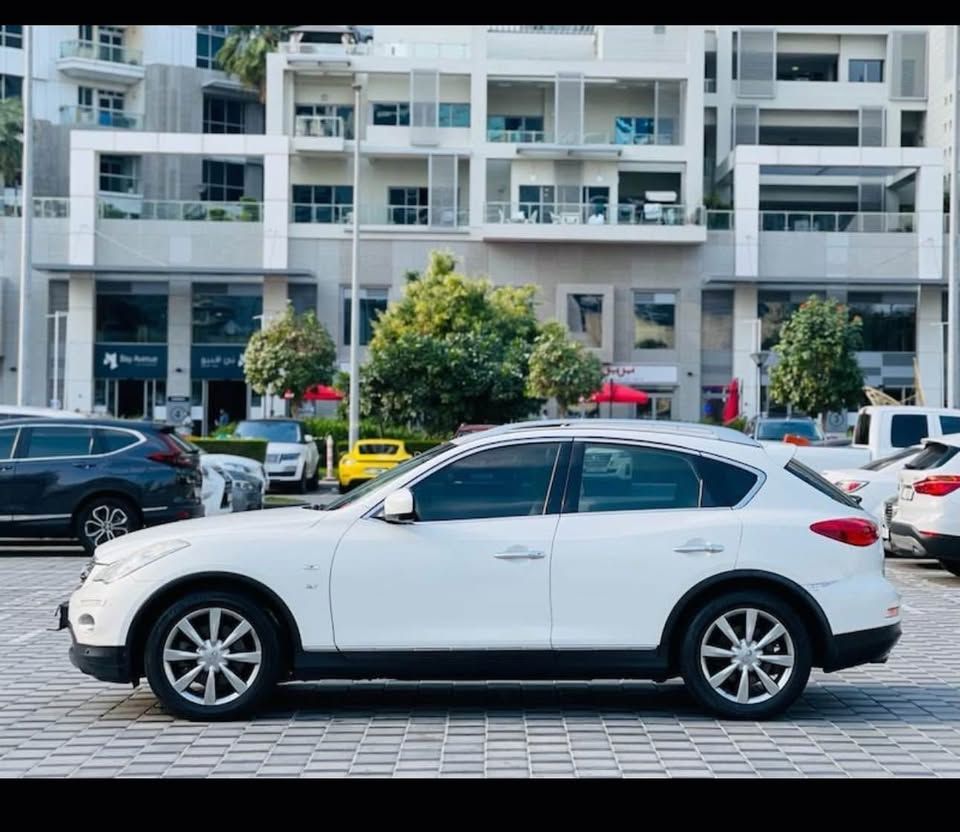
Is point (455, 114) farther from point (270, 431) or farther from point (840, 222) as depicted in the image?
point (270, 431)

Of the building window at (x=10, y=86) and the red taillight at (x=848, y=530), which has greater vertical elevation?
the building window at (x=10, y=86)

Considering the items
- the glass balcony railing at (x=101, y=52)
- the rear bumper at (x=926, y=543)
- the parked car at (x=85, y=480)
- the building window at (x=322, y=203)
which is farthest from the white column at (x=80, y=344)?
the rear bumper at (x=926, y=543)

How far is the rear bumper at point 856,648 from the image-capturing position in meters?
8.70

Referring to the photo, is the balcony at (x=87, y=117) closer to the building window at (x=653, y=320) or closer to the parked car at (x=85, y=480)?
the building window at (x=653, y=320)

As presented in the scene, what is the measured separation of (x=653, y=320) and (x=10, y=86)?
2955 centimetres

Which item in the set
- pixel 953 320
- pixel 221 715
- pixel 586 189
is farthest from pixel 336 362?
pixel 221 715

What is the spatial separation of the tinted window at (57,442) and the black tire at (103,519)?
69 centimetres

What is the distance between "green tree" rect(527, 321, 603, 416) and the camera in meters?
47.3

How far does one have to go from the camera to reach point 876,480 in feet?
65.4

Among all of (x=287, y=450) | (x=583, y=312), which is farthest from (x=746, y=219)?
(x=287, y=450)

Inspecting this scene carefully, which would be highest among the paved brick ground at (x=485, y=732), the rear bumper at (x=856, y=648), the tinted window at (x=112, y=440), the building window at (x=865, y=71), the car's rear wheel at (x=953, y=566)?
the building window at (x=865, y=71)

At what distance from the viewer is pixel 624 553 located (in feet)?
28.5

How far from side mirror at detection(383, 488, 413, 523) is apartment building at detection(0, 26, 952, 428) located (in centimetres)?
5114
